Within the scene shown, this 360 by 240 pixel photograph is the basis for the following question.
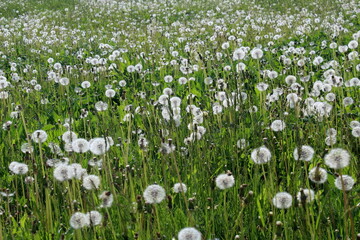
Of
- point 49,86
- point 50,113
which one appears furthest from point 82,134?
point 49,86

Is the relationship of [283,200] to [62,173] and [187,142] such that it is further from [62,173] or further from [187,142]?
[187,142]

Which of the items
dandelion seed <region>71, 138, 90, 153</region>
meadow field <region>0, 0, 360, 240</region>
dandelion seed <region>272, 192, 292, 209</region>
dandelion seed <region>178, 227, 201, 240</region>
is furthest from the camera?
dandelion seed <region>71, 138, 90, 153</region>

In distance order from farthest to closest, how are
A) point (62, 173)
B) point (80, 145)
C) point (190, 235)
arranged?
1. point (80, 145)
2. point (62, 173)
3. point (190, 235)

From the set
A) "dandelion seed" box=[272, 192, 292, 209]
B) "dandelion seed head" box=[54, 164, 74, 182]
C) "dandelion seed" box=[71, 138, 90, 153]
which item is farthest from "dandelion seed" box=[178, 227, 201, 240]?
"dandelion seed" box=[71, 138, 90, 153]

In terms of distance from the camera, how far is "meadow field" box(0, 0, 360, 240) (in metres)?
1.72

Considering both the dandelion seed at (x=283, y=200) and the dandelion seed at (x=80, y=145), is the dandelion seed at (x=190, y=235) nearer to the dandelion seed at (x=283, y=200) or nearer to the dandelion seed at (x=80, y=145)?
the dandelion seed at (x=283, y=200)

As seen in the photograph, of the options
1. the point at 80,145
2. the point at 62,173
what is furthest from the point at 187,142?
the point at 62,173

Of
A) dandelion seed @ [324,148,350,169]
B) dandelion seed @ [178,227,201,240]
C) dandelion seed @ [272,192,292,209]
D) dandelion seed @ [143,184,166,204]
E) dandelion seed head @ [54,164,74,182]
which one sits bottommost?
dandelion seed @ [272,192,292,209]

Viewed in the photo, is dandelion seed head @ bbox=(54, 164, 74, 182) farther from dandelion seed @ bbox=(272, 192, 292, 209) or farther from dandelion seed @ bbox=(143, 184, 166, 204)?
dandelion seed @ bbox=(272, 192, 292, 209)

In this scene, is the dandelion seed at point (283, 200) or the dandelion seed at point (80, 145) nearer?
the dandelion seed at point (283, 200)

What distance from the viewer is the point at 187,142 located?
8.13 feet

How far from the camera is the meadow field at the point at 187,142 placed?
172 centimetres

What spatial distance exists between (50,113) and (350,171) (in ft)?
8.81

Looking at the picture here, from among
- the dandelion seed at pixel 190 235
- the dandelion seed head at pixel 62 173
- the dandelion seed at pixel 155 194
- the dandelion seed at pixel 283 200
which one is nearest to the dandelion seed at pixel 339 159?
the dandelion seed at pixel 283 200
